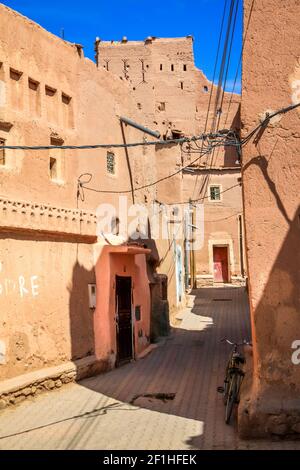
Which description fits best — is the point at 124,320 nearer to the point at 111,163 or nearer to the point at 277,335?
the point at 111,163

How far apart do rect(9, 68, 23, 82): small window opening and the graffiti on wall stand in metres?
5.27

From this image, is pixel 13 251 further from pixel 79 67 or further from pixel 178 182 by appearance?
pixel 178 182

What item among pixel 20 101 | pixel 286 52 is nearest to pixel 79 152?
pixel 20 101

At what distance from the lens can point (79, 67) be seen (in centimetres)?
1463

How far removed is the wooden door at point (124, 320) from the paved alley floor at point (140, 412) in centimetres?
40

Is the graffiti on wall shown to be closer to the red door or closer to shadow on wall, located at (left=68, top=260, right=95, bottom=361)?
shadow on wall, located at (left=68, top=260, right=95, bottom=361)

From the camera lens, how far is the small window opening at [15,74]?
12.5m

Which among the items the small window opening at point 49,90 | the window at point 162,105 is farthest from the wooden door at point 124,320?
the window at point 162,105

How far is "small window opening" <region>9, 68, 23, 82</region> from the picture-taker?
1254cm

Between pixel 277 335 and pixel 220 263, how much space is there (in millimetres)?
28731

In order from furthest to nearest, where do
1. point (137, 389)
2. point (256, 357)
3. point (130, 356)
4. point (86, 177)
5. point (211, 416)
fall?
1. point (86, 177)
2. point (130, 356)
3. point (137, 389)
4. point (211, 416)
5. point (256, 357)

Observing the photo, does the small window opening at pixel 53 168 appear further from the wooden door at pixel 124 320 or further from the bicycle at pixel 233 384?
the bicycle at pixel 233 384

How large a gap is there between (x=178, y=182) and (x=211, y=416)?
17807 millimetres

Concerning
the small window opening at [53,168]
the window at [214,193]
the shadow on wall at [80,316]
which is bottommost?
the shadow on wall at [80,316]
